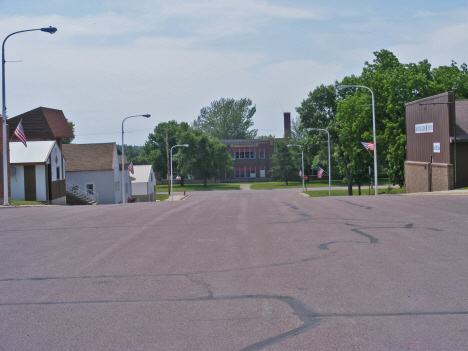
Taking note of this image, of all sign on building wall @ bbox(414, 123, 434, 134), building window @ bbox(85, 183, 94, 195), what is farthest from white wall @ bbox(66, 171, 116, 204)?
sign on building wall @ bbox(414, 123, 434, 134)

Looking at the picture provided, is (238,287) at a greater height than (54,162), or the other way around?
(54,162)

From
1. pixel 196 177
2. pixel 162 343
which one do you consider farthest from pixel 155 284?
pixel 196 177

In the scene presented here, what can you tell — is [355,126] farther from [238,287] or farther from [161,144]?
[161,144]

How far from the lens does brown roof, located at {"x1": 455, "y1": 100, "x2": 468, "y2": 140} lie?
34031mm

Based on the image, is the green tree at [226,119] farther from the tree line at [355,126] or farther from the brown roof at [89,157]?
the brown roof at [89,157]

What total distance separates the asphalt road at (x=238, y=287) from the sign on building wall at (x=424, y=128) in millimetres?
25081

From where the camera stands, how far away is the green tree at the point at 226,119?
13250 cm

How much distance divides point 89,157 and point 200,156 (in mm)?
42034

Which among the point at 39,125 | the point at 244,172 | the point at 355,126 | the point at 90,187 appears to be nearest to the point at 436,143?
the point at 355,126

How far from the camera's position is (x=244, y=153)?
369 feet

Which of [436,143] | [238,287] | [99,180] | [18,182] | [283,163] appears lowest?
[238,287]

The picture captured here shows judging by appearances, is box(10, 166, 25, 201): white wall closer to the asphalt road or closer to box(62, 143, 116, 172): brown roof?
box(62, 143, 116, 172): brown roof

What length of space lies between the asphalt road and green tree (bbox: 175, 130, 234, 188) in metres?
83.0

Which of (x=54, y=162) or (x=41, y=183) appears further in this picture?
(x=54, y=162)
